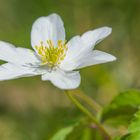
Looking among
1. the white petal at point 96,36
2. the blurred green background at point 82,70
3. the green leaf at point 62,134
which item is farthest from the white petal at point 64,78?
the blurred green background at point 82,70

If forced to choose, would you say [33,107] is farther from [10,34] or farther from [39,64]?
[39,64]

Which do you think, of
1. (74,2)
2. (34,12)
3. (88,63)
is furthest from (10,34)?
(88,63)

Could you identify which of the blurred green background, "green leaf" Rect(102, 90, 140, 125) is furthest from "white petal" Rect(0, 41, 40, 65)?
the blurred green background

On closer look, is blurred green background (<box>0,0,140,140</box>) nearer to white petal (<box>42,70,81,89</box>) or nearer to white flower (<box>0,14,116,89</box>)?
white flower (<box>0,14,116,89</box>)

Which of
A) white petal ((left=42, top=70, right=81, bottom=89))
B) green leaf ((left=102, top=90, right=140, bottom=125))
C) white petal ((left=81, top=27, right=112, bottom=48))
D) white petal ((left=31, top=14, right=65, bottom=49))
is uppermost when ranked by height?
white petal ((left=31, top=14, right=65, bottom=49))

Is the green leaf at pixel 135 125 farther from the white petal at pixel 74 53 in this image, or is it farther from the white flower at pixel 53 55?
the white petal at pixel 74 53

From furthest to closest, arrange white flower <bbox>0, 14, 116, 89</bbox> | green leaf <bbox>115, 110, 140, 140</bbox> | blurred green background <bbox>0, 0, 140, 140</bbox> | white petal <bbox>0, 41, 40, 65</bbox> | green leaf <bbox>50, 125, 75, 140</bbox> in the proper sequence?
1. blurred green background <bbox>0, 0, 140, 140</bbox>
2. green leaf <bbox>50, 125, 75, 140</bbox>
3. white petal <bbox>0, 41, 40, 65</bbox>
4. white flower <bbox>0, 14, 116, 89</bbox>
5. green leaf <bbox>115, 110, 140, 140</bbox>
